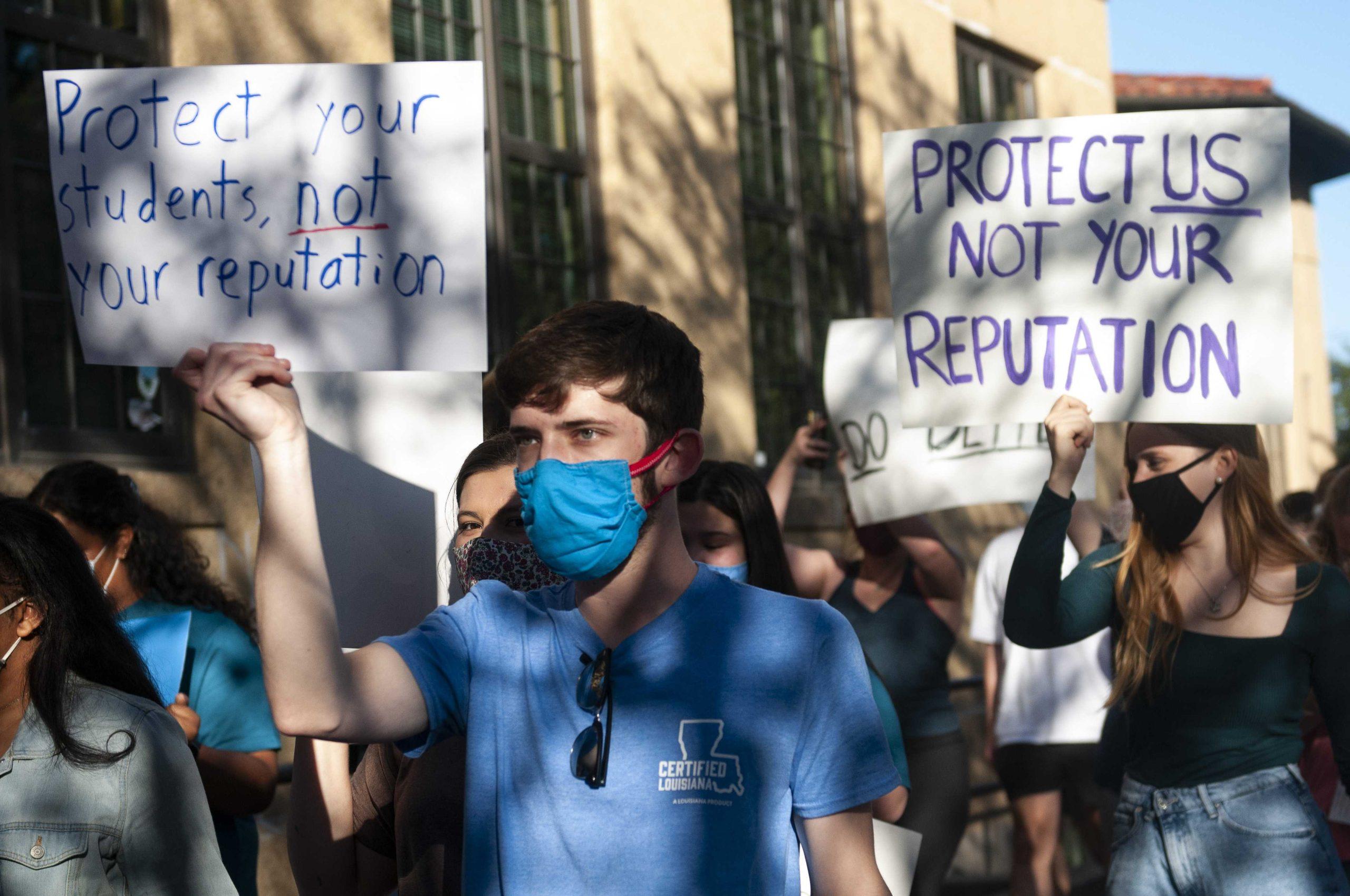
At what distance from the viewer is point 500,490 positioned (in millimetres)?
2561

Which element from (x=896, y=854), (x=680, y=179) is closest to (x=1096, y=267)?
(x=896, y=854)

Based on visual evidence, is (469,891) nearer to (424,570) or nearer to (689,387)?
(689,387)

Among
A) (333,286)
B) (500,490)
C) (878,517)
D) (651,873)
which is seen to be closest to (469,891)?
(651,873)

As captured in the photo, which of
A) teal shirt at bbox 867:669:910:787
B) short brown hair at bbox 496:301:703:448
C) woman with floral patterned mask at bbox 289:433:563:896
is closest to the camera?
short brown hair at bbox 496:301:703:448

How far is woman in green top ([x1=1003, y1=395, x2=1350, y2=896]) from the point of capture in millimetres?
3303

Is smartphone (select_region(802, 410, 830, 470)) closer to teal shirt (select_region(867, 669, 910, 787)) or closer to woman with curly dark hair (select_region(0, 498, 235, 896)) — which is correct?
teal shirt (select_region(867, 669, 910, 787))

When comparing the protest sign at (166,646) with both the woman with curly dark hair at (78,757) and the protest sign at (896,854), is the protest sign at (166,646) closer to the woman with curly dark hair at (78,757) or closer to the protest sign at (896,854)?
the woman with curly dark hair at (78,757)

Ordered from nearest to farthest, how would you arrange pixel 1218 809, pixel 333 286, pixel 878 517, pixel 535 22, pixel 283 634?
1. pixel 283 634
2. pixel 333 286
3. pixel 1218 809
4. pixel 878 517
5. pixel 535 22

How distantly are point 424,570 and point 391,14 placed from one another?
5253mm

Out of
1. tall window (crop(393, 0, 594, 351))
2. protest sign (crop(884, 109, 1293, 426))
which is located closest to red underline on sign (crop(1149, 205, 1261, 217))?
protest sign (crop(884, 109, 1293, 426))

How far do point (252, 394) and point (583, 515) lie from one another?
46 centimetres

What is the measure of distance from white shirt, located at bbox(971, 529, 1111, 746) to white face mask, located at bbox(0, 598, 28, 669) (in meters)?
4.26

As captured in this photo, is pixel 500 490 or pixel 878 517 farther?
pixel 878 517

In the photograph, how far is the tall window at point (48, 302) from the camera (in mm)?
5613
